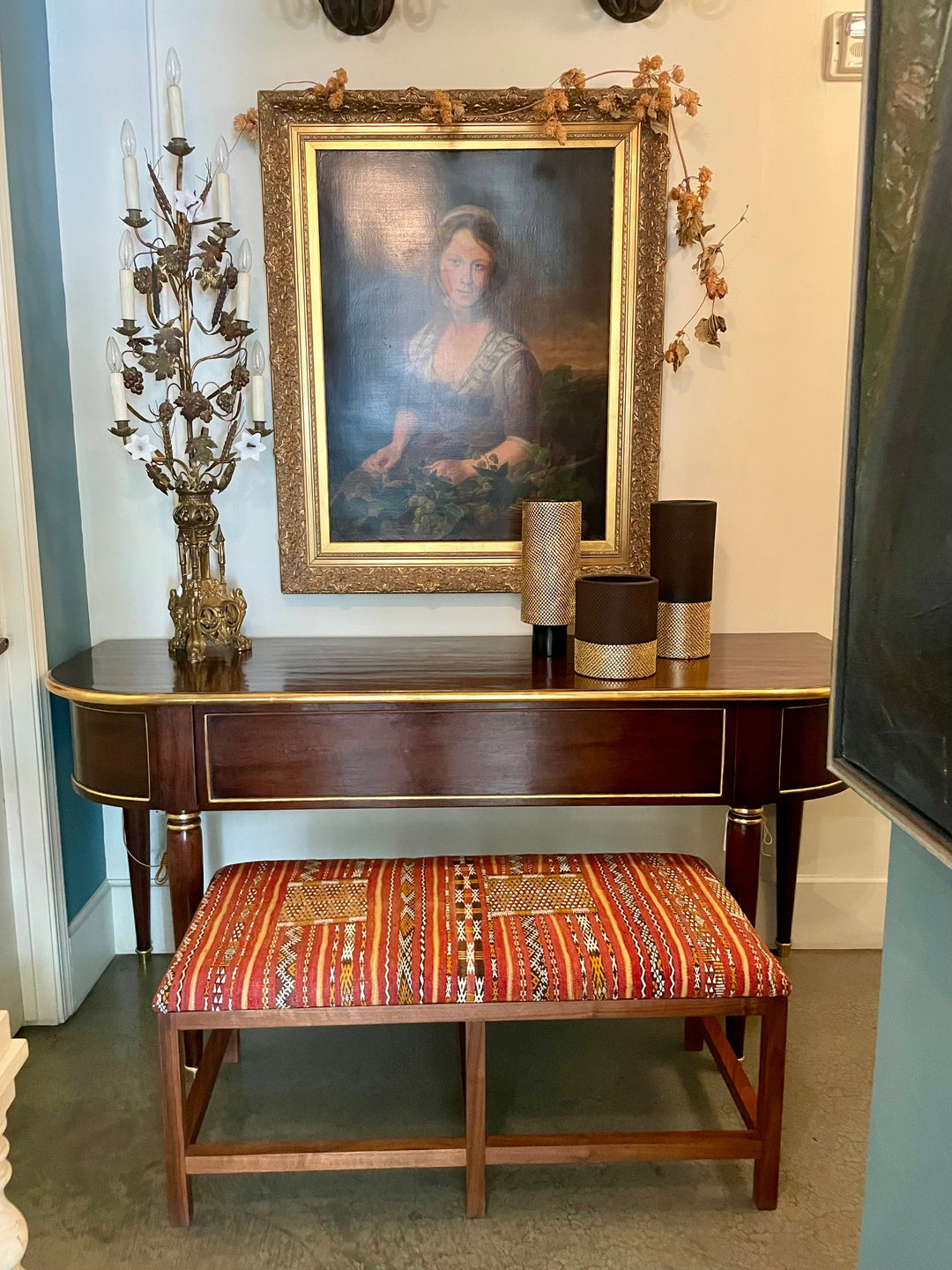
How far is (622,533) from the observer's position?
2.30m

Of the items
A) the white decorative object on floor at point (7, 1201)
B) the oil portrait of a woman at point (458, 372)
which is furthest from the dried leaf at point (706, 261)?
the white decorative object on floor at point (7, 1201)

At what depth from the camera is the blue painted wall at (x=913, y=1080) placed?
0.81 m

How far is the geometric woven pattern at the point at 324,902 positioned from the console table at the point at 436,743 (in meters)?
0.16

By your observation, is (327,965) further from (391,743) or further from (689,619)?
(689,619)

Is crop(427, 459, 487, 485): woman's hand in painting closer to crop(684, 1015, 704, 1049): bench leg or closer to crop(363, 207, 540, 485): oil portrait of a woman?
crop(363, 207, 540, 485): oil portrait of a woman

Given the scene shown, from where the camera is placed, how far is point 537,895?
173 cm

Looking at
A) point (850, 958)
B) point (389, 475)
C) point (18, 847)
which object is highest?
point (389, 475)

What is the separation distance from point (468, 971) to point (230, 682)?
752 millimetres

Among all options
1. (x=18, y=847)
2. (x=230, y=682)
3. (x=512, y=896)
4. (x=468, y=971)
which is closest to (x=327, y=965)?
(x=468, y=971)

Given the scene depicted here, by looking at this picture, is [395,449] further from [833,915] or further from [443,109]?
[833,915]

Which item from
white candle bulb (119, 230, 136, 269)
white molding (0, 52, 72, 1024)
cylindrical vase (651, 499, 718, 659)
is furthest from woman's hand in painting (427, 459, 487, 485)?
white molding (0, 52, 72, 1024)

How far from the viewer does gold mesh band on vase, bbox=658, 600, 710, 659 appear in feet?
6.65

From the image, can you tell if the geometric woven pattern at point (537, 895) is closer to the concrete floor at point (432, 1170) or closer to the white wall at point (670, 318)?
the concrete floor at point (432, 1170)

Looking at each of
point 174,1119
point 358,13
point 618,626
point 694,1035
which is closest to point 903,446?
point 618,626
